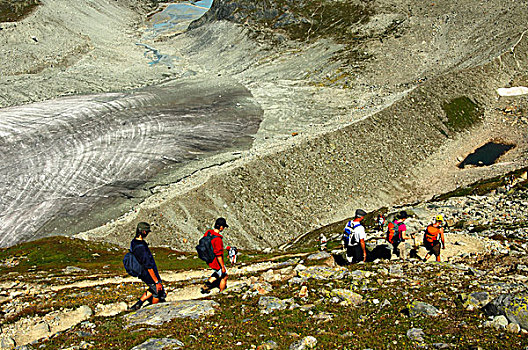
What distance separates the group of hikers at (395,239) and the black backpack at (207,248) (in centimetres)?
648

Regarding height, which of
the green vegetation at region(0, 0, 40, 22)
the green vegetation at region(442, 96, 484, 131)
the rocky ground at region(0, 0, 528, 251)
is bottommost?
the green vegetation at region(442, 96, 484, 131)

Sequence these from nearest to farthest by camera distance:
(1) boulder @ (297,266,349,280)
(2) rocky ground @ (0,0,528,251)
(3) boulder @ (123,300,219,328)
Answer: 1. (3) boulder @ (123,300,219,328)
2. (1) boulder @ (297,266,349,280)
3. (2) rocky ground @ (0,0,528,251)

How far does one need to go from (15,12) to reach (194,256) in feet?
376

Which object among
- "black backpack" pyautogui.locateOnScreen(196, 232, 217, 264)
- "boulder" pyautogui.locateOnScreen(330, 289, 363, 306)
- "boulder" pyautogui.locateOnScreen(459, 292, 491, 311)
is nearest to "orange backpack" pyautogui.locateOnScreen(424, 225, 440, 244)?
"boulder" pyautogui.locateOnScreen(459, 292, 491, 311)

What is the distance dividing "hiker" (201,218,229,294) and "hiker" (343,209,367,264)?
19.4 ft

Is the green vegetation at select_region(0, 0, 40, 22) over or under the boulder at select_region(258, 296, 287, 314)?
over

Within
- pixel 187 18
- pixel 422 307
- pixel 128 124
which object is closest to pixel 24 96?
pixel 128 124

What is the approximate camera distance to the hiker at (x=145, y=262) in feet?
49.6

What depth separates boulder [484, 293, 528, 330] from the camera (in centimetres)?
1151

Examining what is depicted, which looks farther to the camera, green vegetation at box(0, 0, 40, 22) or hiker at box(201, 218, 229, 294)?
green vegetation at box(0, 0, 40, 22)

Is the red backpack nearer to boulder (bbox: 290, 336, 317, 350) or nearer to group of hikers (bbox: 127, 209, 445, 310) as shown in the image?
group of hikers (bbox: 127, 209, 445, 310)

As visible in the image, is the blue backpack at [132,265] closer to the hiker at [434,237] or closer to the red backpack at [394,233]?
the red backpack at [394,233]

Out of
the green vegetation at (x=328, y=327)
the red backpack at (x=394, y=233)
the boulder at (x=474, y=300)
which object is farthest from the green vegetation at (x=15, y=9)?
the boulder at (x=474, y=300)

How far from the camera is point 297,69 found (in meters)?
85.8
